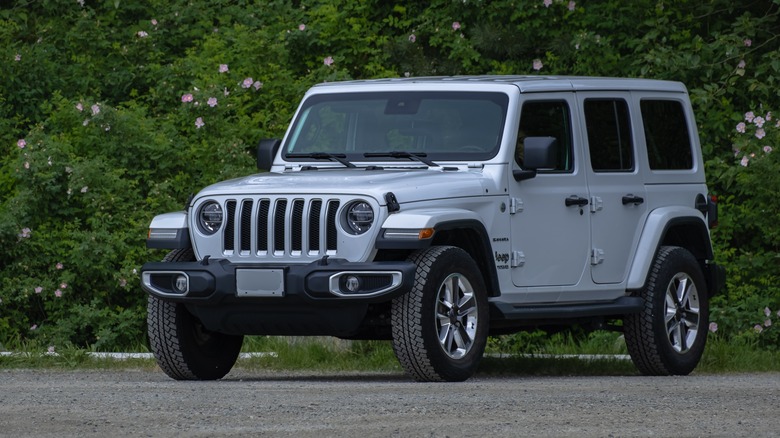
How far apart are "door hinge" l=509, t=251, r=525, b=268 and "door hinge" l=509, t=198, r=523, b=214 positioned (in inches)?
10.2

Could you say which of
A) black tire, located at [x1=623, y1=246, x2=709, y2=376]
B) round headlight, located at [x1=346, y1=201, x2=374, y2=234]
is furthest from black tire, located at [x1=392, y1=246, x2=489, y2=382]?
black tire, located at [x1=623, y1=246, x2=709, y2=376]

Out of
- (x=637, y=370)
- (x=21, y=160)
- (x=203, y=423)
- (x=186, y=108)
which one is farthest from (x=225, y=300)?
(x=186, y=108)

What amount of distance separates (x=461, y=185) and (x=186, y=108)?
20.7 ft

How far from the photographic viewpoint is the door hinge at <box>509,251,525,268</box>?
A: 1048 centimetres

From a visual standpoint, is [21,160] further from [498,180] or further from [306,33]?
[498,180]

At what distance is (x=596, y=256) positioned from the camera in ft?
36.6

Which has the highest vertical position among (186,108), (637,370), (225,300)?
(186,108)

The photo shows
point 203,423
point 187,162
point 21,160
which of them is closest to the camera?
point 203,423

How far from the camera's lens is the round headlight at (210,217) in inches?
392

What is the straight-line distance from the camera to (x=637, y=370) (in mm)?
12086

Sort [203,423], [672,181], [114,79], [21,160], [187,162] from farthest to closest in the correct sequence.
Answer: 1. [114,79]
2. [187,162]
3. [21,160]
4. [672,181]
5. [203,423]

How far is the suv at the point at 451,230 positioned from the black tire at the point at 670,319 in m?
0.01

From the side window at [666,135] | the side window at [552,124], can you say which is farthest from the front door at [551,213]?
the side window at [666,135]

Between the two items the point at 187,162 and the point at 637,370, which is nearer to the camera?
the point at 637,370
